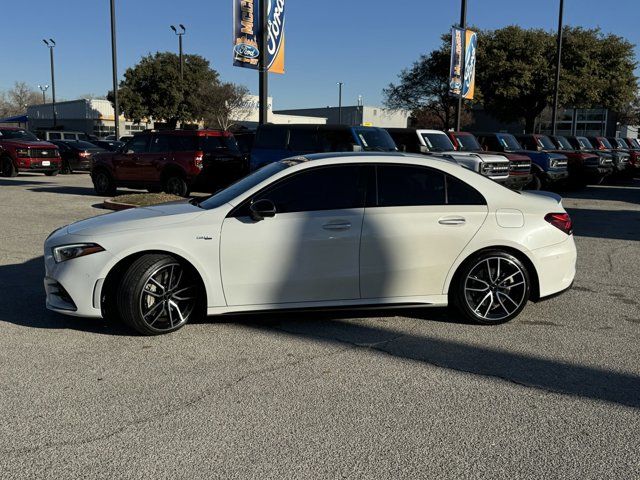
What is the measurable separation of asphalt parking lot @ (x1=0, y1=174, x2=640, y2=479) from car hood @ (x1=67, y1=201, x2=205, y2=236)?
88 centimetres

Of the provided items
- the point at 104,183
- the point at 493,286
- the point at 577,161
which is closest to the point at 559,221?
the point at 493,286

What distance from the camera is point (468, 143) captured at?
57.2 feet

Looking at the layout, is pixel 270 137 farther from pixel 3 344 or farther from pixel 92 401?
pixel 92 401

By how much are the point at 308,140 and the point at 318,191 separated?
28.7 feet

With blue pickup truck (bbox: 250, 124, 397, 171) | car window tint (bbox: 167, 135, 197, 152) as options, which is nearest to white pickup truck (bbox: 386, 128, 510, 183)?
blue pickup truck (bbox: 250, 124, 397, 171)

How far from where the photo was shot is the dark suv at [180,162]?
15.1m

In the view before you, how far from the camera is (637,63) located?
1673 inches

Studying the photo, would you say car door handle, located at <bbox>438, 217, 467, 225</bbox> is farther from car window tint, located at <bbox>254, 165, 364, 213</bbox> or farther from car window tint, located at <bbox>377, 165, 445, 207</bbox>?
car window tint, located at <bbox>254, 165, 364, 213</bbox>

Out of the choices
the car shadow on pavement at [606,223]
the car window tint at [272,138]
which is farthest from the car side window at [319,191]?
the car window tint at [272,138]

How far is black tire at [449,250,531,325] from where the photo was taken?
5.42 meters

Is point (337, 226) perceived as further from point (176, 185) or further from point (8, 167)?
point (8, 167)

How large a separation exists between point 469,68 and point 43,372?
21.4m

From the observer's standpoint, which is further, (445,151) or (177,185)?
(445,151)

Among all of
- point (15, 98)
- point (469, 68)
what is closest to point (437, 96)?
point (469, 68)
